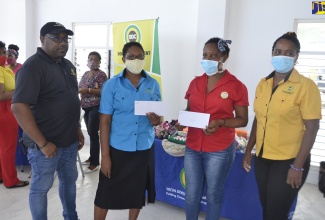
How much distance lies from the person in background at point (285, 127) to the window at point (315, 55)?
2.43m

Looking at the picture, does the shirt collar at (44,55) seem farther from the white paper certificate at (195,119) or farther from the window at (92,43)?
the window at (92,43)

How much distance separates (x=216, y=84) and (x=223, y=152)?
483 millimetres

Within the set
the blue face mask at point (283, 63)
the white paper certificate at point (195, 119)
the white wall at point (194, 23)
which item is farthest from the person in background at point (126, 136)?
the white wall at point (194, 23)

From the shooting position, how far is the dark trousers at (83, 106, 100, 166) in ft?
12.7

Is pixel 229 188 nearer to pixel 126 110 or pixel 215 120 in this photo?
pixel 215 120

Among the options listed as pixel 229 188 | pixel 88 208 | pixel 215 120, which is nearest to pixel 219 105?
pixel 215 120

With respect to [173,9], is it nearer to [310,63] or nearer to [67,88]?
[310,63]

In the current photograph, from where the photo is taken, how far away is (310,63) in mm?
3869

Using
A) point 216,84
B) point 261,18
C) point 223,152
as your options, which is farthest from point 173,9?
point 223,152

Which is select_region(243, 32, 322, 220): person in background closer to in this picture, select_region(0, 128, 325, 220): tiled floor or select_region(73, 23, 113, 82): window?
select_region(0, 128, 325, 220): tiled floor

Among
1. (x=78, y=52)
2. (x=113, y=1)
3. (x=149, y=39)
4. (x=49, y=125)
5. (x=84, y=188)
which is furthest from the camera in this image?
(x=78, y=52)

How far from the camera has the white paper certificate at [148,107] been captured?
185 centimetres

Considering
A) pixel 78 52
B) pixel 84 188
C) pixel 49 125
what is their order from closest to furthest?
1. pixel 49 125
2. pixel 84 188
3. pixel 78 52

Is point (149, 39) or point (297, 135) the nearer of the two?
point (297, 135)
